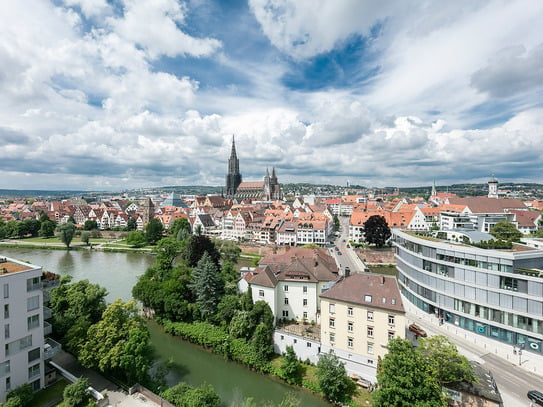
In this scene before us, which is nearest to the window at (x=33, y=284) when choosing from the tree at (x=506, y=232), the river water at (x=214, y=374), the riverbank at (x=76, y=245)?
the river water at (x=214, y=374)

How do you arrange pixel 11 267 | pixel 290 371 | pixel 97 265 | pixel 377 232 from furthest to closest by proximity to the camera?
1. pixel 377 232
2. pixel 97 265
3. pixel 290 371
4. pixel 11 267

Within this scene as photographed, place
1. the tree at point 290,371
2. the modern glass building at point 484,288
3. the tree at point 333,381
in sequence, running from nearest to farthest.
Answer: the tree at point 333,381 < the tree at point 290,371 < the modern glass building at point 484,288

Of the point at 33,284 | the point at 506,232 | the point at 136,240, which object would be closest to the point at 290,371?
the point at 33,284

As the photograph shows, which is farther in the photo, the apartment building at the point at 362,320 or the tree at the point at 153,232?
the tree at the point at 153,232

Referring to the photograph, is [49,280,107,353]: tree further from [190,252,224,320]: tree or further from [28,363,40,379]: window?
[190,252,224,320]: tree

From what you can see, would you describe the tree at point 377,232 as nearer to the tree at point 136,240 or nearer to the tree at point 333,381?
the tree at point 333,381

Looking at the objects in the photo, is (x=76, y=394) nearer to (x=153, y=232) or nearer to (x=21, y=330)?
(x=21, y=330)
